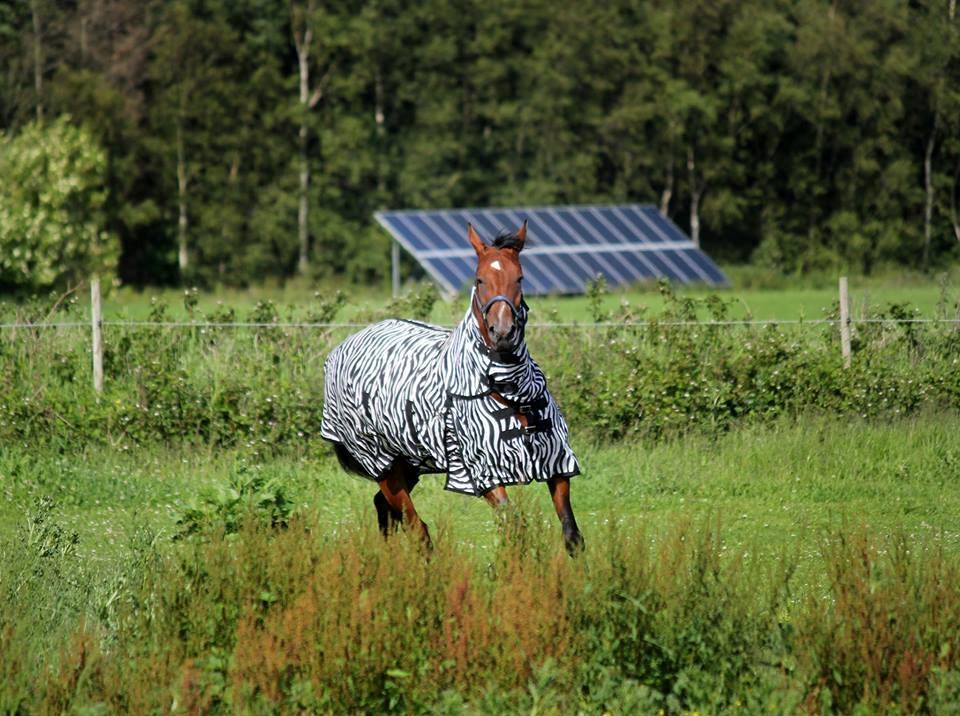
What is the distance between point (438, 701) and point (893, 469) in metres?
7.62

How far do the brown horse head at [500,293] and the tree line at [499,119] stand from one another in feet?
130

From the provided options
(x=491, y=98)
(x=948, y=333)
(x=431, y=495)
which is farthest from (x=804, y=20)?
(x=431, y=495)

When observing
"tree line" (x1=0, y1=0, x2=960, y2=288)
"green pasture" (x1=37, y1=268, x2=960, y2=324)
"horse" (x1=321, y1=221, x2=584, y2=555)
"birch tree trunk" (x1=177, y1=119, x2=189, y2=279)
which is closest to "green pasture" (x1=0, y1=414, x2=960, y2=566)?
"horse" (x1=321, y1=221, x2=584, y2=555)

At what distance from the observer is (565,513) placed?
8055mm

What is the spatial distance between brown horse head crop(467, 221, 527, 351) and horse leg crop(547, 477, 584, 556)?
0.82 metres

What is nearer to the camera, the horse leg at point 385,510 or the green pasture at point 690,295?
the horse leg at point 385,510

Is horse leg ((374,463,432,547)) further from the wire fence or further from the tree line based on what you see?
the tree line

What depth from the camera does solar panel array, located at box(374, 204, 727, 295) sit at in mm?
36969

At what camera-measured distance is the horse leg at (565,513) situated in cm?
785

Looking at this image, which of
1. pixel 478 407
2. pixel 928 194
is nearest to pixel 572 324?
pixel 478 407

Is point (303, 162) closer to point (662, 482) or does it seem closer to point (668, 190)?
point (668, 190)

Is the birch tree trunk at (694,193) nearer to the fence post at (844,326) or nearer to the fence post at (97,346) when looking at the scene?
the fence post at (844,326)

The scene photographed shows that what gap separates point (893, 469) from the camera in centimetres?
1298

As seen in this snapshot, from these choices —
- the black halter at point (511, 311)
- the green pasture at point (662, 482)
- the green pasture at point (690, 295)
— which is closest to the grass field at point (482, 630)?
the black halter at point (511, 311)
